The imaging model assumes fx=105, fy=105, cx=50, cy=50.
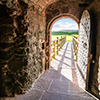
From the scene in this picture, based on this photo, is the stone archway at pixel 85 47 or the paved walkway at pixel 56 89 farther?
the stone archway at pixel 85 47

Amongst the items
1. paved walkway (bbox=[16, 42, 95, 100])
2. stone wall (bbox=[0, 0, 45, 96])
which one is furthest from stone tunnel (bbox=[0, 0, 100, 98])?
paved walkway (bbox=[16, 42, 95, 100])

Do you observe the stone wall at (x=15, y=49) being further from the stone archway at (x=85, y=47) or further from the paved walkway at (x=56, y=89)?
the stone archway at (x=85, y=47)

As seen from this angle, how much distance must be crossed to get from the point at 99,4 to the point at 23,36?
156cm

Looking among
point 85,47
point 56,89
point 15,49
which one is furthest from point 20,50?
point 85,47

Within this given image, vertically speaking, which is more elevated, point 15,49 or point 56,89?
point 15,49

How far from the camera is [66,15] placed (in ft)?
11.2

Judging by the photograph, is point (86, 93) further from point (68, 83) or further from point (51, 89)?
point (51, 89)

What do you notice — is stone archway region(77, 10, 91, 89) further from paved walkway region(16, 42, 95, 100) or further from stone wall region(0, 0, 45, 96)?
stone wall region(0, 0, 45, 96)

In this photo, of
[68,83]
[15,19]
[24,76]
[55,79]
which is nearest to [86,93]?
[68,83]

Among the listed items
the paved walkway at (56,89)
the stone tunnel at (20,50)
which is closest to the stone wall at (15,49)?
the stone tunnel at (20,50)

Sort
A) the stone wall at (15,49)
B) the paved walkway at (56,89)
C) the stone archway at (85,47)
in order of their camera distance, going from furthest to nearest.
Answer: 1. the stone archway at (85,47)
2. the paved walkway at (56,89)
3. the stone wall at (15,49)

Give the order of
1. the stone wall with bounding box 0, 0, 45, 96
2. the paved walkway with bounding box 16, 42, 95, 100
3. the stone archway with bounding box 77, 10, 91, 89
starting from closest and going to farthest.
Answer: the stone wall with bounding box 0, 0, 45, 96 → the paved walkway with bounding box 16, 42, 95, 100 → the stone archway with bounding box 77, 10, 91, 89

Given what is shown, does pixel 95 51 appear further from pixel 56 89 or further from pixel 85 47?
pixel 56 89

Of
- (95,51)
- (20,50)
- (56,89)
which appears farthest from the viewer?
(56,89)
